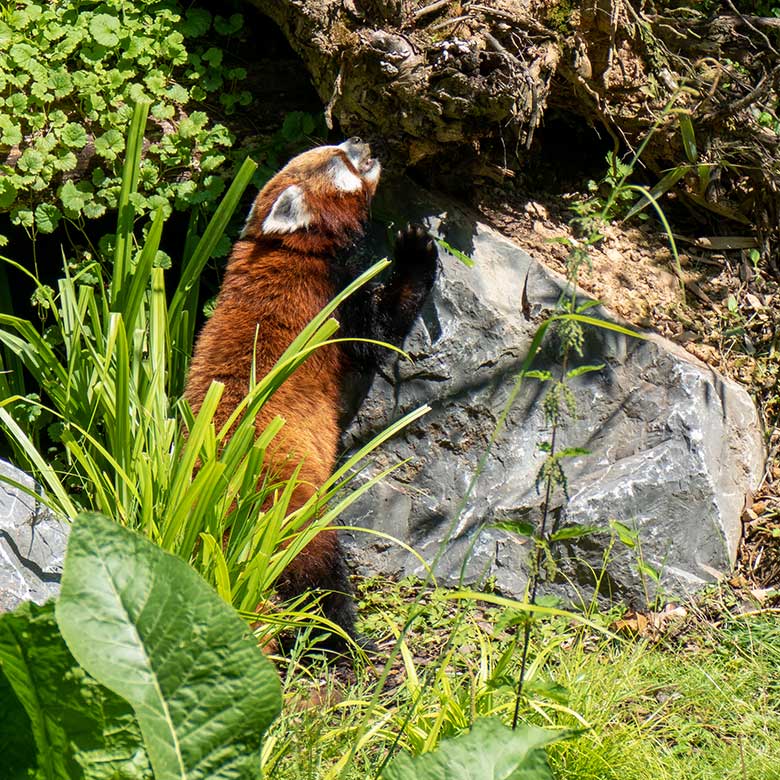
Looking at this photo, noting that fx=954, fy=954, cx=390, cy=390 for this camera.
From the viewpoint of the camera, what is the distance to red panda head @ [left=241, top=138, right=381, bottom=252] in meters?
4.69

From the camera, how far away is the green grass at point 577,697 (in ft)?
9.77

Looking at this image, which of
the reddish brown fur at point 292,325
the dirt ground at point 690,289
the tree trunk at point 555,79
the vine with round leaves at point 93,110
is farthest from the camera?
the dirt ground at point 690,289

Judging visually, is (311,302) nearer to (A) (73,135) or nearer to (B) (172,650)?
(A) (73,135)

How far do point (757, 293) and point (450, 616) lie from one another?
2.39 metres

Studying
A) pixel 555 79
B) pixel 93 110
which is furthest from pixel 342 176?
pixel 93 110

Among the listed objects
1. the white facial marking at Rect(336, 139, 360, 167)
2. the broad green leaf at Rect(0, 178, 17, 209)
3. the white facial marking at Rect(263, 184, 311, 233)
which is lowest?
the white facial marking at Rect(263, 184, 311, 233)

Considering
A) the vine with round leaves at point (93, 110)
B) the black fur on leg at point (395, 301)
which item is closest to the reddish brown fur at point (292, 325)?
the black fur on leg at point (395, 301)

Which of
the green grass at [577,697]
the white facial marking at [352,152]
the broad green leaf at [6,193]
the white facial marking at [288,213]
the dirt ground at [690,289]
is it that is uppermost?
the broad green leaf at [6,193]

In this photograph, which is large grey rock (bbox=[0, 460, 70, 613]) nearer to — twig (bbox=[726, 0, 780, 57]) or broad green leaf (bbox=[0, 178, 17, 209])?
broad green leaf (bbox=[0, 178, 17, 209])

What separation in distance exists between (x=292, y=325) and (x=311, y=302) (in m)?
0.17

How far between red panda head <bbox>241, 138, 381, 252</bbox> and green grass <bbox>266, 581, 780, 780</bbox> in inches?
68.9

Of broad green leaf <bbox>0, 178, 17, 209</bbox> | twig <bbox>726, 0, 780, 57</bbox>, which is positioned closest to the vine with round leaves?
broad green leaf <bbox>0, 178, 17, 209</bbox>

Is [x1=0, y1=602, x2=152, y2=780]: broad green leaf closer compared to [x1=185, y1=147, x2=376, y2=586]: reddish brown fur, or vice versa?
[x1=0, y1=602, x2=152, y2=780]: broad green leaf

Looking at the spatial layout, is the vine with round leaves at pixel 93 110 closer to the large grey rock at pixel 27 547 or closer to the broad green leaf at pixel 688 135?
the large grey rock at pixel 27 547
